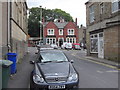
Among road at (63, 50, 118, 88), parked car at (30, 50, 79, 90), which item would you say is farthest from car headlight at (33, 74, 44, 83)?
road at (63, 50, 118, 88)

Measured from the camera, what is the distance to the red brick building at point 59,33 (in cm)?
6091

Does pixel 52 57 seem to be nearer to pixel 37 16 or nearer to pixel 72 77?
pixel 72 77

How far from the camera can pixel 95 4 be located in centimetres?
2345

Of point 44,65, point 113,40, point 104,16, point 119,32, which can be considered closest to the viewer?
point 44,65

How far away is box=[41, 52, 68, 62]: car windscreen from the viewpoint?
7879 mm

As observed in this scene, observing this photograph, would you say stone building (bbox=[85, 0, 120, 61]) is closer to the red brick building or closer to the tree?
the red brick building

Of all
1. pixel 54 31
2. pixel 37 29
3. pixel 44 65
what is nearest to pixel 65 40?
pixel 54 31

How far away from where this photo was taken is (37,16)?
7725 cm

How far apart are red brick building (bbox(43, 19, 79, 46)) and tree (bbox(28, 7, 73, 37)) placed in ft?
40.6

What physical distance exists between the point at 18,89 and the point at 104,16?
1547 cm

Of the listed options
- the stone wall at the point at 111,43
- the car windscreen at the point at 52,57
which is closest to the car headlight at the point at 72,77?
the car windscreen at the point at 52,57

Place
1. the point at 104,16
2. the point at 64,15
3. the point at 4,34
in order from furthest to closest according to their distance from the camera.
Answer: the point at 64,15 < the point at 104,16 < the point at 4,34

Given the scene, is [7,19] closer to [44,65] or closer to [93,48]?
[44,65]

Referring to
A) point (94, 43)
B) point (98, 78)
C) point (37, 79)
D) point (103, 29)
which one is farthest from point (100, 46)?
point (37, 79)
